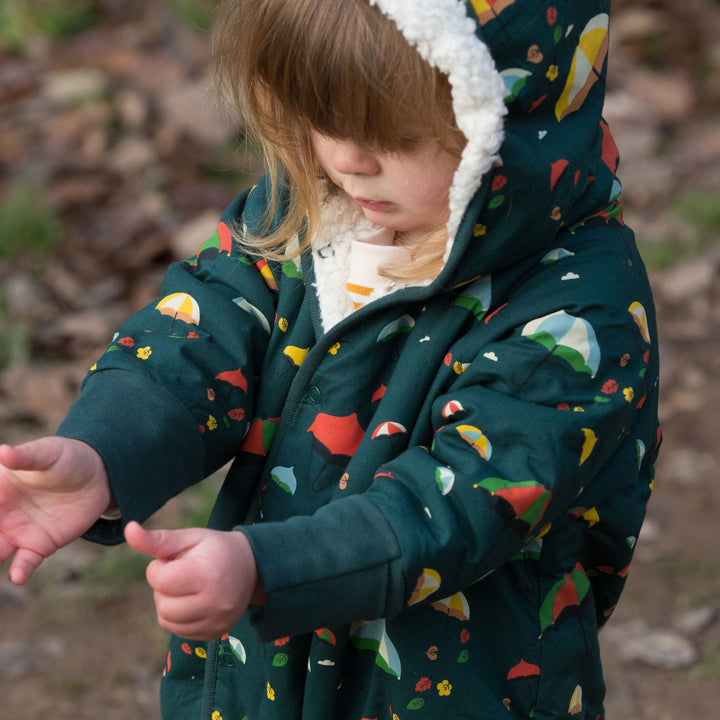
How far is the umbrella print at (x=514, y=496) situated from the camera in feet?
3.36

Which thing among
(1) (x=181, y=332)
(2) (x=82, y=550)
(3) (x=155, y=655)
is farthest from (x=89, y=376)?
(2) (x=82, y=550)

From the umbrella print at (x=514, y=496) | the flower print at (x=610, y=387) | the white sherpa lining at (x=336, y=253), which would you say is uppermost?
the white sherpa lining at (x=336, y=253)

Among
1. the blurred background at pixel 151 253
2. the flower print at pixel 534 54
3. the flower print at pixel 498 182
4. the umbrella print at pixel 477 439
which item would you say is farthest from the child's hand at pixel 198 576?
the blurred background at pixel 151 253

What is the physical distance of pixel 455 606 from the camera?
1197mm

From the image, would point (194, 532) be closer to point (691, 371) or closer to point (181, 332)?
point (181, 332)

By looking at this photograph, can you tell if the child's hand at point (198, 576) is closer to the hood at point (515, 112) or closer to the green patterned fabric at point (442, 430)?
the green patterned fabric at point (442, 430)

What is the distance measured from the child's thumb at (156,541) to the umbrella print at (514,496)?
328 mm

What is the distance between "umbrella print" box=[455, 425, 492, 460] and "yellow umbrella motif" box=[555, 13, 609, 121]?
380 mm

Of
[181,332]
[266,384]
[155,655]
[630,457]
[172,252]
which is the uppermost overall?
[181,332]

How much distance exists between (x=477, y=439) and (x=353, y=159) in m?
0.36

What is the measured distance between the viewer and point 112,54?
4629 millimetres

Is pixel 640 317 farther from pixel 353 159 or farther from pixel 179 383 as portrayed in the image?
pixel 179 383

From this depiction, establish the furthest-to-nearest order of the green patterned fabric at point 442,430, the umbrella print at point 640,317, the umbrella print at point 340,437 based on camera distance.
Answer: the umbrella print at point 340,437 → the umbrella print at point 640,317 → the green patterned fabric at point 442,430

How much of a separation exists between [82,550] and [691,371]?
2012 mm
